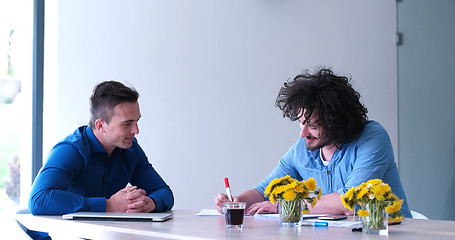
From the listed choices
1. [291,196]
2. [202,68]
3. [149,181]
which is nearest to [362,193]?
[291,196]

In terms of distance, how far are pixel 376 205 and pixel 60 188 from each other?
129cm

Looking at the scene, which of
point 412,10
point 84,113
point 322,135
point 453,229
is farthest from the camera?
point 412,10

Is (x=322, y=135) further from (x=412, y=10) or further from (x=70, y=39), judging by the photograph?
(x=412, y=10)

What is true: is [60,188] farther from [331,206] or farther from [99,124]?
[331,206]

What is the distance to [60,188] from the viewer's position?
7.46 feet

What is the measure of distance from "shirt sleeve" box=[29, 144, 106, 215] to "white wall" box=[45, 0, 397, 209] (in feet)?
3.77

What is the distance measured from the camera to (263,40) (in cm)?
436

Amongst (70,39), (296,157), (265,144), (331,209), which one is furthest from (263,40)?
(331,209)

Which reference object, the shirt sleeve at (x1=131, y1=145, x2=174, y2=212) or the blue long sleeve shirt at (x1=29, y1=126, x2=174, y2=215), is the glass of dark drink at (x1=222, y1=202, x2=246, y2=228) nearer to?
the blue long sleeve shirt at (x1=29, y1=126, x2=174, y2=215)

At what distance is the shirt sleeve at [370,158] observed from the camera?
7.55 feet

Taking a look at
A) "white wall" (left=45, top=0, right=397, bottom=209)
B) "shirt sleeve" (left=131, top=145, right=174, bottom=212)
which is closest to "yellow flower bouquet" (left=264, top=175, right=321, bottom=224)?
"shirt sleeve" (left=131, top=145, right=174, bottom=212)

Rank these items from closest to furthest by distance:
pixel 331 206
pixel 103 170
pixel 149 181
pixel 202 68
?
pixel 331 206 → pixel 103 170 → pixel 149 181 → pixel 202 68

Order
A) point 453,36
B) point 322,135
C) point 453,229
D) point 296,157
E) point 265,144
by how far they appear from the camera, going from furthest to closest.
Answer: point 453,36
point 265,144
point 296,157
point 322,135
point 453,229

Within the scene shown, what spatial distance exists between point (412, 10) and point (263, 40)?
1.58 meters
